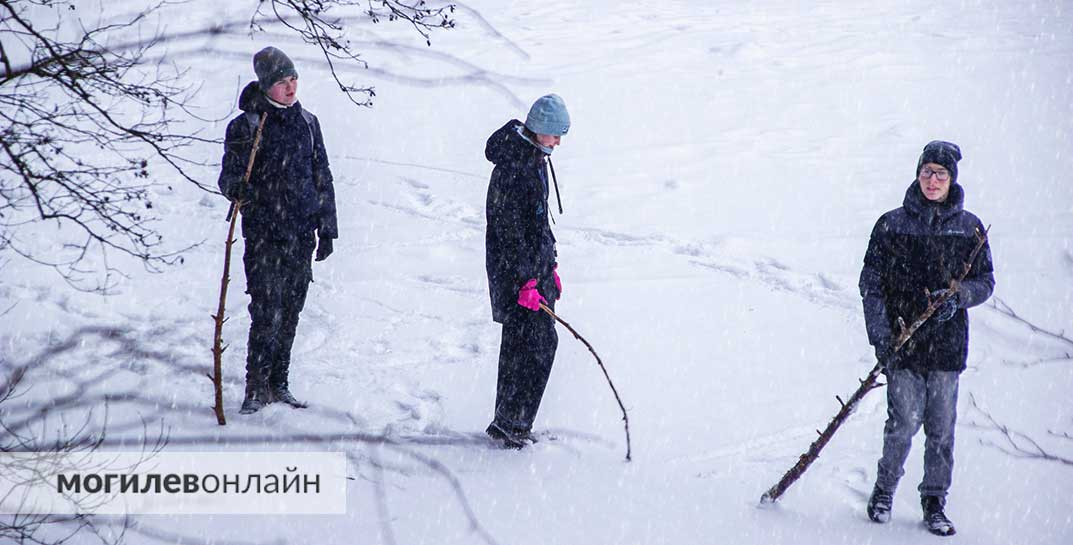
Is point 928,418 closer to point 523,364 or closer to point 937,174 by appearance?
point 937,174

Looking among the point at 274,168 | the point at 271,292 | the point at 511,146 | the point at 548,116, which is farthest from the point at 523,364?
the point at 274,168

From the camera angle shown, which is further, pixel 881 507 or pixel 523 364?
pixel 523 364

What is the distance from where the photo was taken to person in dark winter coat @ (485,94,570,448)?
13.8 feet

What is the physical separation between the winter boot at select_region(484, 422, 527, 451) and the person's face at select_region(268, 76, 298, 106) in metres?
1.96

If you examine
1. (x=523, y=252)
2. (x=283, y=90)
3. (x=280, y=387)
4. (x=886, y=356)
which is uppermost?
(x=283, y=90)

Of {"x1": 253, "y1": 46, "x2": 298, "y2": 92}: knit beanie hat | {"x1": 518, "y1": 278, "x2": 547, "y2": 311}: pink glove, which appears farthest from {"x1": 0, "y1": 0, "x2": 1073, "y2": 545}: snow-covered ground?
{"x1": 518, "y1": 278, "x2": 547, "y2": 311}: pink glove

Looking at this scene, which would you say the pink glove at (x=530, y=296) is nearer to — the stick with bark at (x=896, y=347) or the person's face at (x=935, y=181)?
the stick with bark at (x=896, y=347)

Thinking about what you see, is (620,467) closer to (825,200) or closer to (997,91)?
(825,200)

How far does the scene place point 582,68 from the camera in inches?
512

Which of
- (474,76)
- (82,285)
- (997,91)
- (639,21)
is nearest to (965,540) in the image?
(474,76)

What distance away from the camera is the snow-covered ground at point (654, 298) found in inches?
164

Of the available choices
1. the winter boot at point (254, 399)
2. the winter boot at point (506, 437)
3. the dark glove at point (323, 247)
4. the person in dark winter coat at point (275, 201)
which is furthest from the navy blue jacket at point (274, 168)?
the winter boot at point (506, 437)

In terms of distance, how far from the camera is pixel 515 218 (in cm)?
423

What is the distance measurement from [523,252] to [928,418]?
1998 mm
